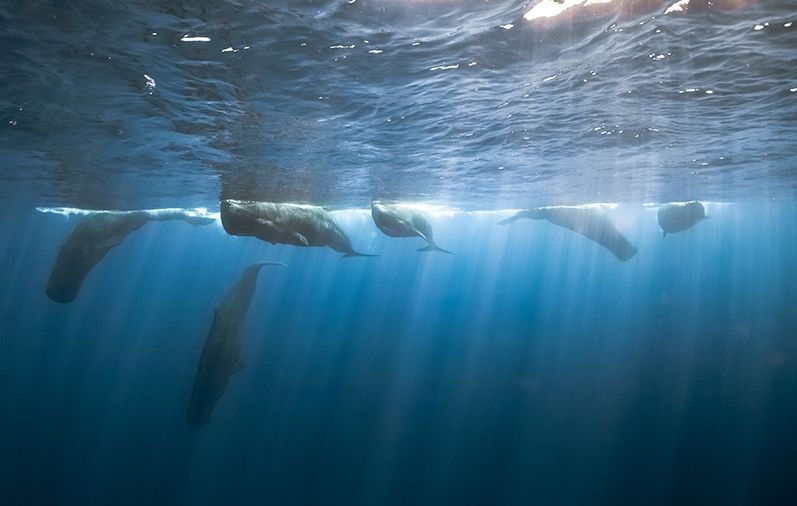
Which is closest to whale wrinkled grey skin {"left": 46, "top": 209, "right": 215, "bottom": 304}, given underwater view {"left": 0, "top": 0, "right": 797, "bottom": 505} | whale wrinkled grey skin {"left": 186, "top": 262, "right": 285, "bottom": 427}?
underwater view {"left": 0, "top": 0, "right": 797, "bottom": 505}

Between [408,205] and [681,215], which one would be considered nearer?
[681,215]

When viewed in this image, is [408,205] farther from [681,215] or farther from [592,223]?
[681,215]

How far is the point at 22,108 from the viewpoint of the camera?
11.2 meters

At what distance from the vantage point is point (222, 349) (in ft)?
50.1

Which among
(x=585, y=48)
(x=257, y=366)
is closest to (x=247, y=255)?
(x=257, y=366)

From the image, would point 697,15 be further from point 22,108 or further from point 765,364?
point 765,364

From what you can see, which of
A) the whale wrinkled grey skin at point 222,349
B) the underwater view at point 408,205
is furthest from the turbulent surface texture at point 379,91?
the whale wrinkled grey skin at point 222,349

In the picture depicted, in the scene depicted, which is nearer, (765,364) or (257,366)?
(765,364)

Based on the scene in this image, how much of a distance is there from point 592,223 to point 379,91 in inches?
595

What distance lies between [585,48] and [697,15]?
5.58 ft

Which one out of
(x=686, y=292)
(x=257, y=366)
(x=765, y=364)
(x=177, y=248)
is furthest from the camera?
(x=177, y=248)

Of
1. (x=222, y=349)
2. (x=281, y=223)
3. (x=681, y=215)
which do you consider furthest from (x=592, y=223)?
(x=222, y=349)

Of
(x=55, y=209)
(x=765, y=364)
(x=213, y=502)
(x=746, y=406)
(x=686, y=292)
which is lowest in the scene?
(x=213, y=502)

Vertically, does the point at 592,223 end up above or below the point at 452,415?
above
